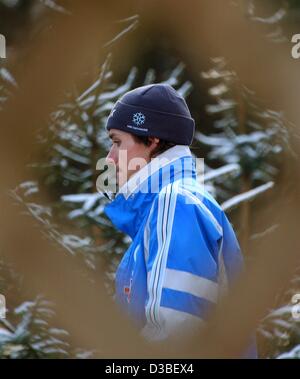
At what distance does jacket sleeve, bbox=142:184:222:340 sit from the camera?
0.96 m

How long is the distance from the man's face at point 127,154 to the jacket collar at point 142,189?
21mm

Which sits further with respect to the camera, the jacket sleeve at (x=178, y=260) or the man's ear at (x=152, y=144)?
the man's ear at (x=152, y=144)

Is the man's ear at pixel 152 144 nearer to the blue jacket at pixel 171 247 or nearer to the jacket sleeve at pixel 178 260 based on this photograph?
the blue jacket at pixel 171 247

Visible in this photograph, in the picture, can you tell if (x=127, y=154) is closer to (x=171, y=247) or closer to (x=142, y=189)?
(x=142, y=189)

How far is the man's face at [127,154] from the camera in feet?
3.94

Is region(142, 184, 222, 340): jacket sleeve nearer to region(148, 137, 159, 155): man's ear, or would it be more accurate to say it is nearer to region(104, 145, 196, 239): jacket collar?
region(104, 145, 196, 239): jacket collar

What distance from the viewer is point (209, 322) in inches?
29.3

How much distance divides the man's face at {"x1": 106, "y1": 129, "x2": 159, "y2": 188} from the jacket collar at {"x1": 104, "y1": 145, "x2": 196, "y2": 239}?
2cm

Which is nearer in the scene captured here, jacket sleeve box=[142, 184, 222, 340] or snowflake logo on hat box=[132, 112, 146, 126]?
jacket sleeve box=[142, 184, 222, 340]

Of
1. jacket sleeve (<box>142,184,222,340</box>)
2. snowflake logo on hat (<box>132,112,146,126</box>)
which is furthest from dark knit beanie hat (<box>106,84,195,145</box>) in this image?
jacket sleeve (<box>142,184,222,340</box>)

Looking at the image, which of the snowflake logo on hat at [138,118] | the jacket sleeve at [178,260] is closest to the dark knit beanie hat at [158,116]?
the snowflake logo on hat at [138,118]

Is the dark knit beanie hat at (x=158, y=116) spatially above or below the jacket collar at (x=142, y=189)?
above
